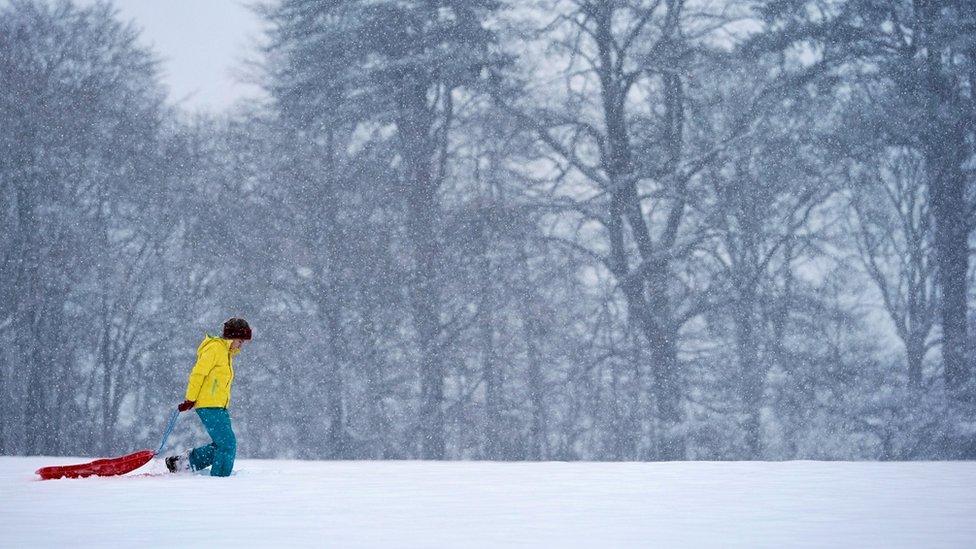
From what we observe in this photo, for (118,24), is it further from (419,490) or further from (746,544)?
(746,544)

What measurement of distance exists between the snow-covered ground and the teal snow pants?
21 cm

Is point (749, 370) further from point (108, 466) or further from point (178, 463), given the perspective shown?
point (108, 466)

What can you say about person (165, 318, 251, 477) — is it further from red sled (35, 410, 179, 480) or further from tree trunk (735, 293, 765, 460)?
tree trunk (735, 293, 765, 460)

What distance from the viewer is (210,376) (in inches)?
411

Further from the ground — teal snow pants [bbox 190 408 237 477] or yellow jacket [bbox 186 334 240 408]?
yellow jacket [bbox 186 334 240 408]

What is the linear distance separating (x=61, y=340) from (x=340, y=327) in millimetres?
5933

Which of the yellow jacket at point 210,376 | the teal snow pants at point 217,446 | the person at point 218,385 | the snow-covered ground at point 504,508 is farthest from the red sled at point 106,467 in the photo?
the yellow jacket at point 210,376

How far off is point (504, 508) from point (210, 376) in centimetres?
387

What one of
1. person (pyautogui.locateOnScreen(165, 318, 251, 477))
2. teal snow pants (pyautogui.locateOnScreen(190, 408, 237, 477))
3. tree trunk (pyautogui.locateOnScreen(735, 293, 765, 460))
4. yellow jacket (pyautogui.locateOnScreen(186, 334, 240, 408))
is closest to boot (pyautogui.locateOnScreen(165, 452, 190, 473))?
teal snow pants (pyautogui.locateOnScreen(190, 408, 237, 477))

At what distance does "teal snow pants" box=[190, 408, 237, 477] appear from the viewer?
10.5 metres

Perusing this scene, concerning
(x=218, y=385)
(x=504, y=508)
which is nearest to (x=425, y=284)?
(x=218, y=385)

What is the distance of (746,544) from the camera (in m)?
5.53

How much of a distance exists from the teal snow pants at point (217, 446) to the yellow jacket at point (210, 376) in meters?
0.08

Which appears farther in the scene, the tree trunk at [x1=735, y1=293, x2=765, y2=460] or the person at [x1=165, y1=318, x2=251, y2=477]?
the tree trunk at [x1=735, y1=293, x2=765, y2=460]
